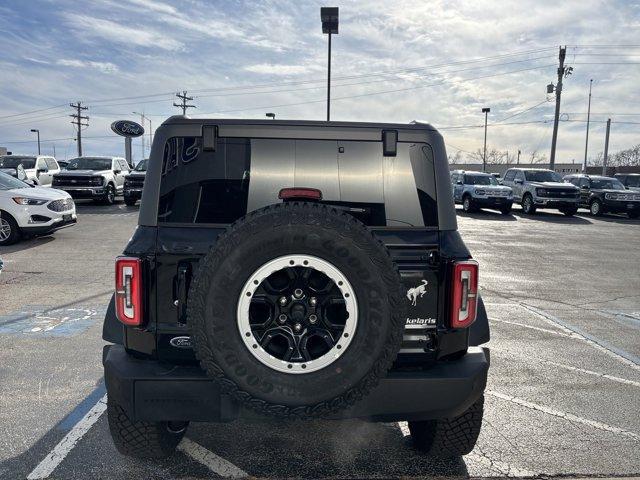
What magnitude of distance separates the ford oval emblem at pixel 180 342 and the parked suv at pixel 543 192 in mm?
21993

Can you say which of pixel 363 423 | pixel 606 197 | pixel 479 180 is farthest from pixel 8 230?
pixel 606 197

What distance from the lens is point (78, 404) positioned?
380 centimetres

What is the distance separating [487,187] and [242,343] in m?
21.1

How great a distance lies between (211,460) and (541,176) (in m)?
23.3

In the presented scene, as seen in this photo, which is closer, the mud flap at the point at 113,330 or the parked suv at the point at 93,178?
the mud flap at the point at 113,330

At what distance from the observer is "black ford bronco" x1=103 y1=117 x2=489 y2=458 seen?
2242 mm

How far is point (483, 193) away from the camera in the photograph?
21.7 meters

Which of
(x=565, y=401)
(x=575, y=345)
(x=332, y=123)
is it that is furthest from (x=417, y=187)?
(x=575, y=345)

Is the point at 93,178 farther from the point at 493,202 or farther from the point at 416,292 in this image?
the point at 416,292

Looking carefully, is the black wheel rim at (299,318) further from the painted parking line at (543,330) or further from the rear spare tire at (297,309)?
the painted parking line at (543,330)

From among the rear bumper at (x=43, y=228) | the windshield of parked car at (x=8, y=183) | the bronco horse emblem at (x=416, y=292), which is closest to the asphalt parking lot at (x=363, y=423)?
the bronco horse emblem at (x=416, y=292)

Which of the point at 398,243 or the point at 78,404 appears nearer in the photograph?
the point at 398,243

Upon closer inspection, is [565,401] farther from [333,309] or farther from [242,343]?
[242,343]

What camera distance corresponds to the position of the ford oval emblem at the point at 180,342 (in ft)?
8.41
